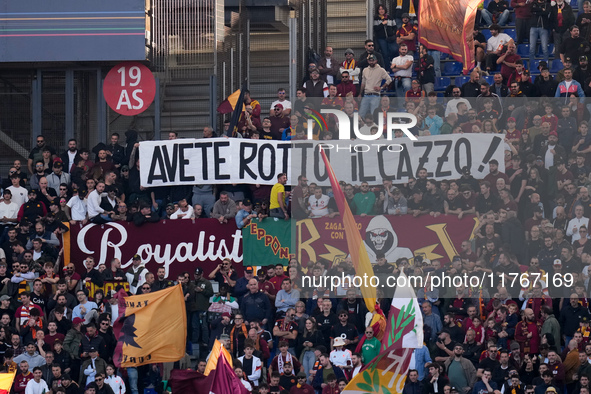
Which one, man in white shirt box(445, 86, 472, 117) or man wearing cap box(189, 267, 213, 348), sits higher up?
man in white shirt box(445, 86, 472, 117)

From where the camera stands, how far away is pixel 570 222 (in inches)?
850

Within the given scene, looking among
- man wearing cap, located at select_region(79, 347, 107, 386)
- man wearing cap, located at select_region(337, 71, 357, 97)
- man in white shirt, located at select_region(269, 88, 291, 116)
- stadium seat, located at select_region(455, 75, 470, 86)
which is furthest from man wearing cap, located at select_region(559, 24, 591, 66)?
man wearing cap, located at select_region(79, 347, 107, 386)

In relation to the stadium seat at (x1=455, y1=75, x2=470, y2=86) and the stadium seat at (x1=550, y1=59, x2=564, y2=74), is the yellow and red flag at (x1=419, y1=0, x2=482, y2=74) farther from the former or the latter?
the stadium seat at (x1=550, y1=59, x2=564, y2=74)

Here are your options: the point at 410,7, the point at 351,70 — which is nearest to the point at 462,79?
the point at 410,7

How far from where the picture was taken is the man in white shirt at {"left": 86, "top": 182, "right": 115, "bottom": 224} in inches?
925

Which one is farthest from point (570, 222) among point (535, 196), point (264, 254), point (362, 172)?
point (264, 254)

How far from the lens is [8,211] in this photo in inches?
930

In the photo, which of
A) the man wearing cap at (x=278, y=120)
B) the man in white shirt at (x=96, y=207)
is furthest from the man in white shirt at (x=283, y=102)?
the man in white shirt at (x=96, y=207)

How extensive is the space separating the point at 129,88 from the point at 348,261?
6.90 meters

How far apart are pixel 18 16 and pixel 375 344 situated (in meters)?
11.4

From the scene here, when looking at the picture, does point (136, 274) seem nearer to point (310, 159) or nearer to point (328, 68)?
point (310, 159)

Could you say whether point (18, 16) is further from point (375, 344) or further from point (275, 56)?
point (375, 344)

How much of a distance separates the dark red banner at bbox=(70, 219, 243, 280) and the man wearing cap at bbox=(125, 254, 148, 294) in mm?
1072

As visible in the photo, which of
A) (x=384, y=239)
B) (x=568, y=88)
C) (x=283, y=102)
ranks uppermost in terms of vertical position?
(x=568, y=88)
